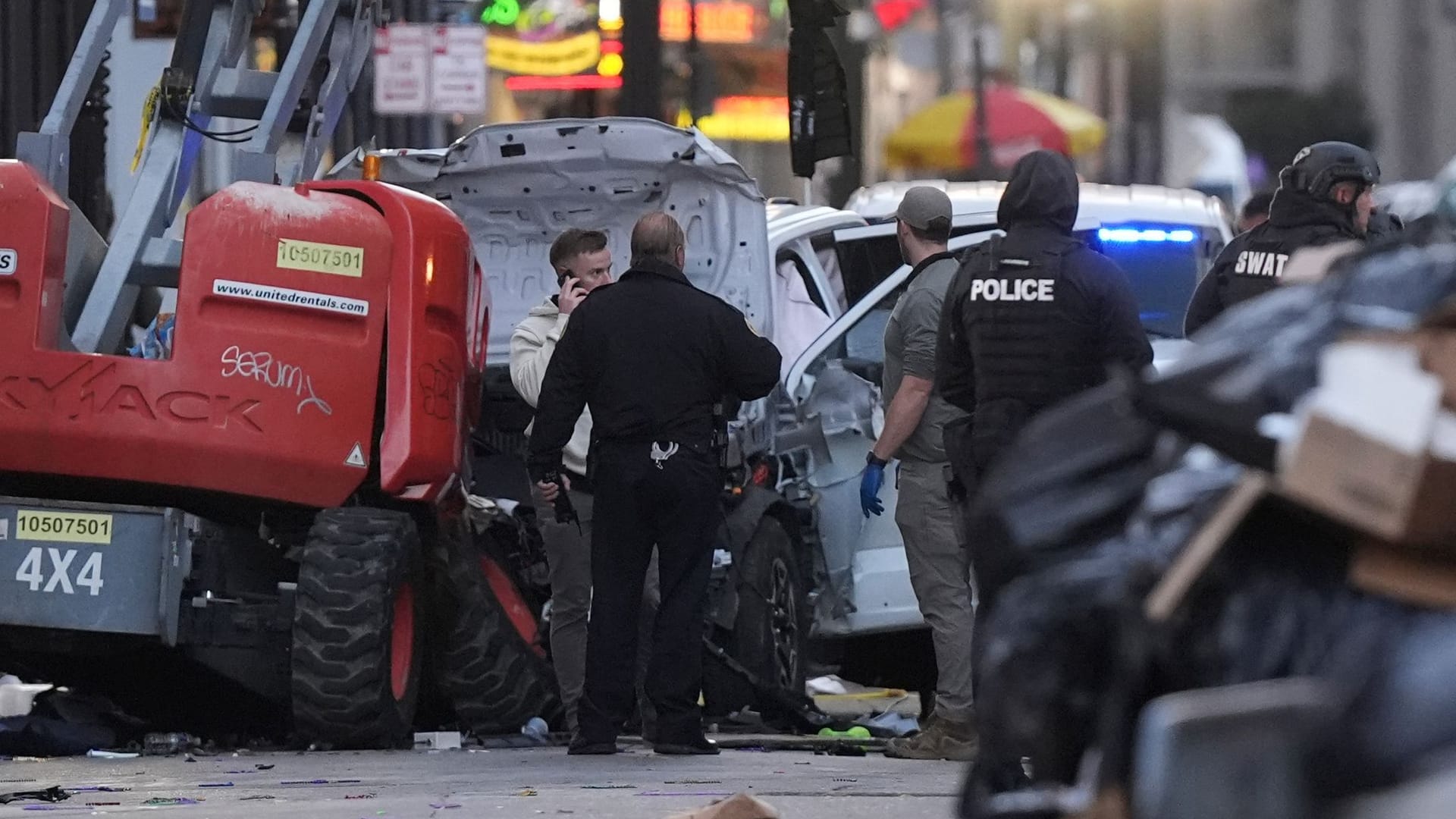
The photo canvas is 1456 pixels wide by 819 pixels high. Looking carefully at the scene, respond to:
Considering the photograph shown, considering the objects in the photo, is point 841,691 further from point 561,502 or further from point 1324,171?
point 1324,171

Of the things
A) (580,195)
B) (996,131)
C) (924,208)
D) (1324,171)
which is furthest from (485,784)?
(996,131)

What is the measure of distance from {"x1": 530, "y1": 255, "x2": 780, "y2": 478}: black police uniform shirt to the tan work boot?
122cm

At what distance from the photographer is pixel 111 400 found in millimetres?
8711

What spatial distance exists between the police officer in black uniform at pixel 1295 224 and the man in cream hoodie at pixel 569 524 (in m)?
2.26

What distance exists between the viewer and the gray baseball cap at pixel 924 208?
9180 mm

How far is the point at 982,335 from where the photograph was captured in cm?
775

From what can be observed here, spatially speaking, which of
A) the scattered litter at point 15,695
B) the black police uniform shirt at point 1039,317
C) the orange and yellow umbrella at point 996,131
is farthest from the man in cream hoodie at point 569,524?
the orange and yellow umbrella at point 996,131

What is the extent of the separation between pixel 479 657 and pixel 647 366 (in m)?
1.53

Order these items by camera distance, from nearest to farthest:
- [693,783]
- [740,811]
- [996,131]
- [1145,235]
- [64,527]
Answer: [740,811] < [693,783] < [64,527] < [1145,235] < [996,131]

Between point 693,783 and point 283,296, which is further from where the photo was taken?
point 283,296

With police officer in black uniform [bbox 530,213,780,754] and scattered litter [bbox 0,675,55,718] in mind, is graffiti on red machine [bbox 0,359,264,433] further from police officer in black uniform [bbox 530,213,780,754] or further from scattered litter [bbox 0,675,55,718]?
scattered litter [bbox 0,675,55,718]

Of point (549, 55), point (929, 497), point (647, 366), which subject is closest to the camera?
point (647, 366)

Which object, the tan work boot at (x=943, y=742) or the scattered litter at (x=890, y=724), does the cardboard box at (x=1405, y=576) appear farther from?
the scattered litter at (x=890, y=724)

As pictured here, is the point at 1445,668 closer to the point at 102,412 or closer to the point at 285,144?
the point at 102,412
